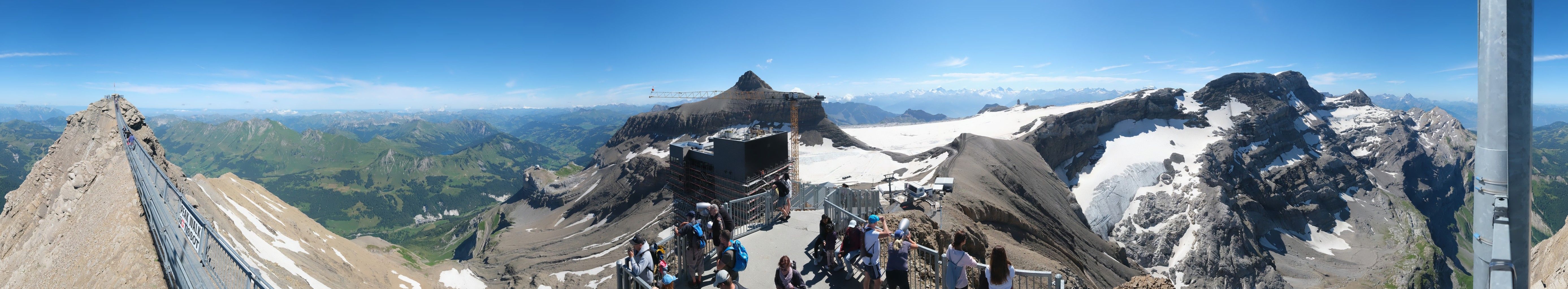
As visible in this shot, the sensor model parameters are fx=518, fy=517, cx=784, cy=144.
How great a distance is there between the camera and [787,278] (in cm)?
780

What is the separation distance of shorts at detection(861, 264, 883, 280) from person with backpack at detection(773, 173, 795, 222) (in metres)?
5.58

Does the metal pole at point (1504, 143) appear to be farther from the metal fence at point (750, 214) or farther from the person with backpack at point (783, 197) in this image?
the person with backpack at point (783, 197)

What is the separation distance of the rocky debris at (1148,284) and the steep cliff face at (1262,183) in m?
57.7

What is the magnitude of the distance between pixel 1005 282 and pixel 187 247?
1459cm

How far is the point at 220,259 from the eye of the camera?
9.48 m

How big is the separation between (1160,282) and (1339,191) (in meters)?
120

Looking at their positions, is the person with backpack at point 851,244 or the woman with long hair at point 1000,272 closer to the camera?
the woman with long hair at point 1000,272

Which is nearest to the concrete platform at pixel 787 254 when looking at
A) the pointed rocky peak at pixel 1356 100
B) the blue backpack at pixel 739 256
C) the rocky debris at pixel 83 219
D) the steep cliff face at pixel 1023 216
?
the blue backpack at pixel 739 256

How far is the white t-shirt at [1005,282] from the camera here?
687 cm

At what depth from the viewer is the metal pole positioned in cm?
404

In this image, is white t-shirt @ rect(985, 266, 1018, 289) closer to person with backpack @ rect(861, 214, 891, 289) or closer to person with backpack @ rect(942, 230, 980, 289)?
person with backpack @ rect(942, 230, 980, 289)

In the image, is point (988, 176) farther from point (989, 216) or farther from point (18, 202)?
point (18, 202)

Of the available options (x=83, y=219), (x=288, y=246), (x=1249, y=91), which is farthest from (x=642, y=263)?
(x=1249, y=91)

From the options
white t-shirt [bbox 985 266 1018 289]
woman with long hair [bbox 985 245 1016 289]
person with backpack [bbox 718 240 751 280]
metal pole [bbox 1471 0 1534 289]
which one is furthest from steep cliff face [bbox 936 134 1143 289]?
metal pole [bbox 1471 0 1534 289]
